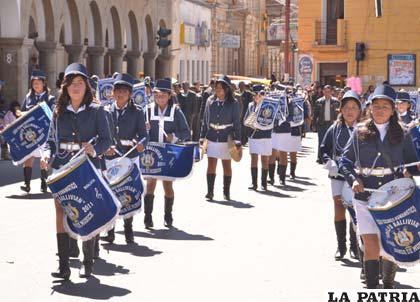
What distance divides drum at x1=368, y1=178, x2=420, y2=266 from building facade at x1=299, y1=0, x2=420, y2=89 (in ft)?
129

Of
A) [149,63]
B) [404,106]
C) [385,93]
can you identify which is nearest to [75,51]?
[149,63]

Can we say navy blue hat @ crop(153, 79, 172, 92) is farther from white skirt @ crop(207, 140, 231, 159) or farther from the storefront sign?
the storefront sign

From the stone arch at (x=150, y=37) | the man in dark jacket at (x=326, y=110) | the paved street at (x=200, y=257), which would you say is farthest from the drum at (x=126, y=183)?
the stone arch at (x=150, y=37)

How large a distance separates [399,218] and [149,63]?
4035cm

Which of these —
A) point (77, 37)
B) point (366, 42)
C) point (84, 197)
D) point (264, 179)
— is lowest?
point (264, 179)

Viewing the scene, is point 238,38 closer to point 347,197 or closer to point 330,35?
point 330,35

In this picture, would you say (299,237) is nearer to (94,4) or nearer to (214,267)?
(214,267)

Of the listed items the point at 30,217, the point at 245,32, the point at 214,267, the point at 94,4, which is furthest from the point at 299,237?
the point at 245,32

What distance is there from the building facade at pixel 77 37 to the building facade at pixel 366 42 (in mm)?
6936

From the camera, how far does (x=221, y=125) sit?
17.0 meters

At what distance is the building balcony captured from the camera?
4969cm

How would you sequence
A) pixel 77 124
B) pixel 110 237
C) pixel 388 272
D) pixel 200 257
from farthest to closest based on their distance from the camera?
pixel 110 237, pixel 200 257, pixel 77 124, pixel 388 272

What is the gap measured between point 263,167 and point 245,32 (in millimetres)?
60562

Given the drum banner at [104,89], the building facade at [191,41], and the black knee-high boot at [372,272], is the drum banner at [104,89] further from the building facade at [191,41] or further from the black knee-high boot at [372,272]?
the building facade at [191,41]
